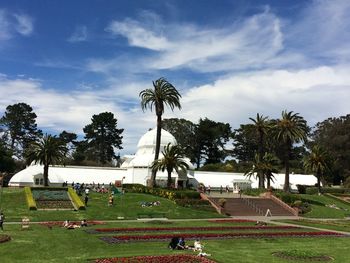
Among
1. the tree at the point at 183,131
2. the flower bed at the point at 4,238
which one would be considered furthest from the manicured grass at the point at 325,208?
the tree at the point at 183,131

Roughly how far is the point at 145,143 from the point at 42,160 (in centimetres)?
2938

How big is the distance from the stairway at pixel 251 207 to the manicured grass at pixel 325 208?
349 centimetres

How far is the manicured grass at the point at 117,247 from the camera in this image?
880 inches

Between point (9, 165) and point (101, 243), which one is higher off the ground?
point (9, 165)

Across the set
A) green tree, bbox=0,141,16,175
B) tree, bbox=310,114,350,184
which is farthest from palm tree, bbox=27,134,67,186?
tree, bbox=310,114,350,184

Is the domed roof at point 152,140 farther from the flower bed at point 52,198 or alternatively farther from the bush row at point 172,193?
the flower bed at point 52,198

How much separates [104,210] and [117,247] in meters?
22.3

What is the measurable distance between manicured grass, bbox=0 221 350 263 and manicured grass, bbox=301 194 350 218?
24293 mm

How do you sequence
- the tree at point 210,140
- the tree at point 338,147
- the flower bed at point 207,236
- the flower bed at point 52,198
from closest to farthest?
the flower bed at point 207,236 < the flower bed at point 52,198 < the tree at point 338,147 < the tree at point 210,140

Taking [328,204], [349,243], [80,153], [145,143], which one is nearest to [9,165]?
[145,143]

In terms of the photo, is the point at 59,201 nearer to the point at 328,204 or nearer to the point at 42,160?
the point at 42,160

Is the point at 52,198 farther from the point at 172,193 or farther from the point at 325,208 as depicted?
the point at 325,208

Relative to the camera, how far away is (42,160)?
60.9 metres

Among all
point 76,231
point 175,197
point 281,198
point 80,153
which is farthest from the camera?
point 80,153
